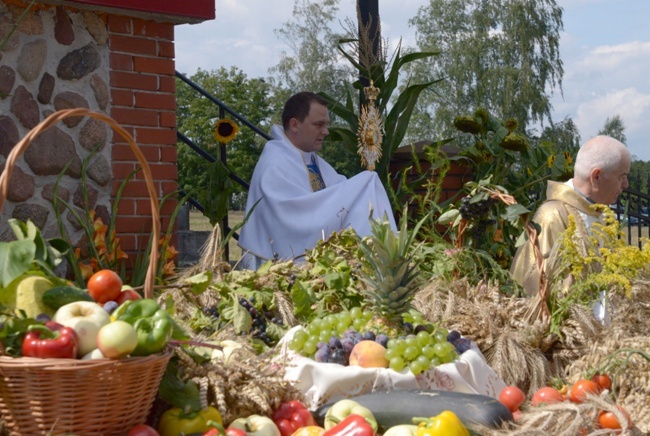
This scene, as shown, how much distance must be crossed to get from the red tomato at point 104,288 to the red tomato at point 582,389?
167 cm

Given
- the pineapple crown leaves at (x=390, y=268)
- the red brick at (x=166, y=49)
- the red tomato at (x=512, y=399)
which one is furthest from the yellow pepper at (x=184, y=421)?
the red brick at (x=166, y=49)

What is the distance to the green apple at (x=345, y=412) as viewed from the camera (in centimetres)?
276

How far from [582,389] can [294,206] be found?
2.94m

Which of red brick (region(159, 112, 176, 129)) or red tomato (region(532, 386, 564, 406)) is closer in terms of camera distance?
red tomato (region(532, 386, 564, 406))

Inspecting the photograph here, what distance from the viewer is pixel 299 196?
575 centimetres

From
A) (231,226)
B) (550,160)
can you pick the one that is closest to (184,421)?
(550,160)

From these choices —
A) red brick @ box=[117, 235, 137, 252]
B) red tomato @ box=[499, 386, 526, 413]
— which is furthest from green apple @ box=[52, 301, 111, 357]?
red brick @ box=[117, 235, 137, 252]

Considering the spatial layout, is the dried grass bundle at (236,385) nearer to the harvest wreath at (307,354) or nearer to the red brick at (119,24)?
the harvest wreath at (307,354)

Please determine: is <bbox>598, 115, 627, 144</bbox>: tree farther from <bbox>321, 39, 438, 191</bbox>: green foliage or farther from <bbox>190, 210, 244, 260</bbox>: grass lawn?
<bbox>321, 39, 438, 191</bbox>: green foliage

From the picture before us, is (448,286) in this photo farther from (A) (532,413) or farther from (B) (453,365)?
(A) (532,413)

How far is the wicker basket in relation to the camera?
2244 millimetres

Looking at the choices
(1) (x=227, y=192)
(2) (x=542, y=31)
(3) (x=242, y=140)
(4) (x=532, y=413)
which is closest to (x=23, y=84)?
(1) (x=227, y=192)

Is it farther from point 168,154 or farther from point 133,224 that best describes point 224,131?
point 133,224

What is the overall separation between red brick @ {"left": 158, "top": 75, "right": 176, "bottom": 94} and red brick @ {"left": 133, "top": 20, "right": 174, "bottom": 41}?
0.24m
